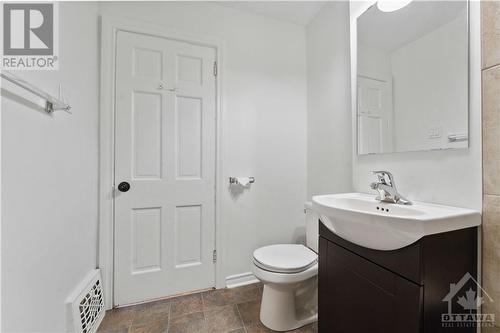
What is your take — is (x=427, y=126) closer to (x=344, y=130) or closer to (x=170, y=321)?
(x=344, y=130)

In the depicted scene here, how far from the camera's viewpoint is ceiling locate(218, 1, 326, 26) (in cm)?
173

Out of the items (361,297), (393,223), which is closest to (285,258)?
(361,297)

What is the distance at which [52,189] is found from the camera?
0.99 m

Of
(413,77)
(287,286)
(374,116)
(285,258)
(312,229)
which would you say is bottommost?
(287,286)

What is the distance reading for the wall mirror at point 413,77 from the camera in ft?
2.91

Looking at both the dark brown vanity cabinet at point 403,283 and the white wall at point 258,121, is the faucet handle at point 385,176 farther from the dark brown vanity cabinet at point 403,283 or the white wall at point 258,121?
the white wall at point 258,121

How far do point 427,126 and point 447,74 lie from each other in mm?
227

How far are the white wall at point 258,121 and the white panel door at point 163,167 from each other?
0.15m

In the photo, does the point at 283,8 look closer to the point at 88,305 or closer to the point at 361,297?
the point at 361,297

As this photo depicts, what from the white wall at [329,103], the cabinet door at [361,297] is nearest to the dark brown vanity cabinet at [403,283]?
the cabinet door at [361,297]

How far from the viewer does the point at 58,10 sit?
1057mm

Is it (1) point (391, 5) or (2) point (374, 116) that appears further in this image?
(2) point (374, 116)

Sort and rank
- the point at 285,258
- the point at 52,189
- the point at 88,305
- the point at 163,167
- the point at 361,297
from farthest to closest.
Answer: the point at 163,167
the point at 285,258
the point at 88,305
the point at 52,189
the point at 361,297

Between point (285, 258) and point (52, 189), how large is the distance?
131 cm
